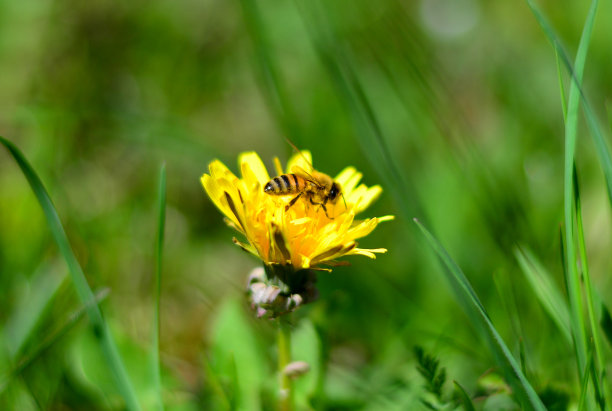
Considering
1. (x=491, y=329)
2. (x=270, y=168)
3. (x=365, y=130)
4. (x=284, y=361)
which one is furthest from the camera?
(x=270, y=168)

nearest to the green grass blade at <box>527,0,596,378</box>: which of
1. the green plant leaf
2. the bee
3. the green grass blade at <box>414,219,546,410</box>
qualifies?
the green grass blade at <box>414,219,546,410</box>

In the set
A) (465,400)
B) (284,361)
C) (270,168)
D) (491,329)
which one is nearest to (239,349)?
(284,361)

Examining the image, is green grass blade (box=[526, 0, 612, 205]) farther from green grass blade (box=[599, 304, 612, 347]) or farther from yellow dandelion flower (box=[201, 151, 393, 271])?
yellow dandelion flower (box=[201, 151, 393, 271])

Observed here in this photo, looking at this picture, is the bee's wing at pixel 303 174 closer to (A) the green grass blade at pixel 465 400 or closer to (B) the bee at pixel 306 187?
(B) the bee at pixel 306 187

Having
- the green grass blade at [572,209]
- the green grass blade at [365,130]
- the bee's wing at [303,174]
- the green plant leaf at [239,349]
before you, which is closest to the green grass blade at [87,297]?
the green plant leaf at [239,349]

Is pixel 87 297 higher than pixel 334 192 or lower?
higher

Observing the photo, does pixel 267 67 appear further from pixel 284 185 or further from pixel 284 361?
pixel 284 361

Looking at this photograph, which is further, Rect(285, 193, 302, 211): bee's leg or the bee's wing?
the bee's wing

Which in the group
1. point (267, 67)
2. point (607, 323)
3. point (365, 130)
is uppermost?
point (267, 67)
